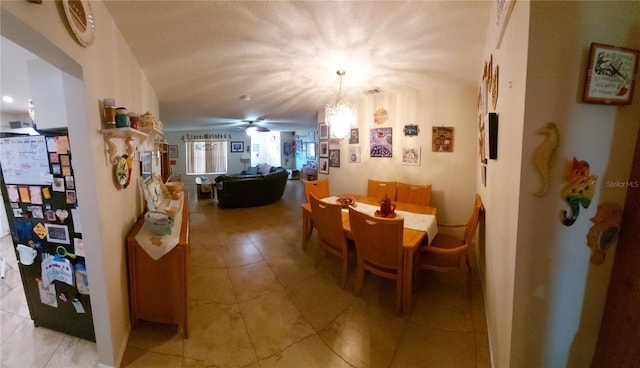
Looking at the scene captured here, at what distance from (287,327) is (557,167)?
6.01 feet

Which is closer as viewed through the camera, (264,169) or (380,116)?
(380,116)

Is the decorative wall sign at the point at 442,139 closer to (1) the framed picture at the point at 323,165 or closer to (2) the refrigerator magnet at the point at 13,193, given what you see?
(1) the framed picture at the point at 323,165

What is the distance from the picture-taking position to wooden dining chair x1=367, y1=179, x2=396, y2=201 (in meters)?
3.38

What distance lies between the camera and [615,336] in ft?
2.66

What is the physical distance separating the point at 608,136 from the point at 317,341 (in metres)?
1.82

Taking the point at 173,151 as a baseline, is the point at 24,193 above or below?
below

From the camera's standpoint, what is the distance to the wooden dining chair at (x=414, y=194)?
310 cm

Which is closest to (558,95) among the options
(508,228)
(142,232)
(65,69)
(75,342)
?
(508,228)

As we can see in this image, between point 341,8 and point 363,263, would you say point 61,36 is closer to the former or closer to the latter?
point 341,8

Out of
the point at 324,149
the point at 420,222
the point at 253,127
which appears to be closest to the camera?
the point at 420,222

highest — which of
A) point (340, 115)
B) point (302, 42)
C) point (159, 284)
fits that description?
point (302, 42)

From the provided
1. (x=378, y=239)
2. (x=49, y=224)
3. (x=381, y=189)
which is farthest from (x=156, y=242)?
(x=381, y=189)

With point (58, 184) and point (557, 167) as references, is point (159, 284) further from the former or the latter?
point (557, 167)

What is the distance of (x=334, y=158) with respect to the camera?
14.2 ft
